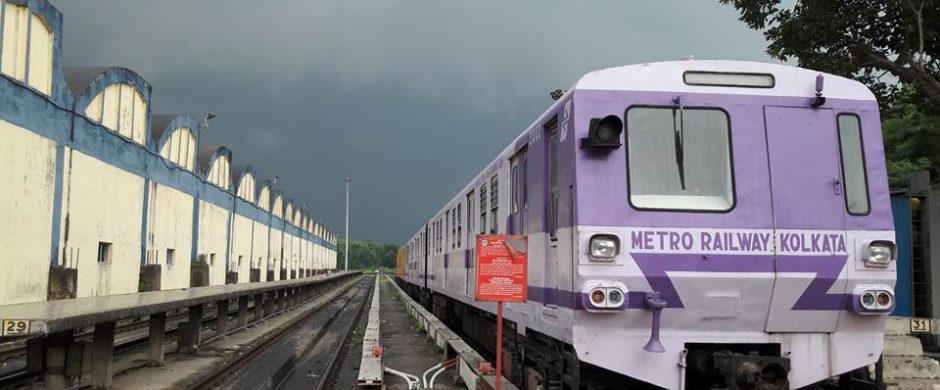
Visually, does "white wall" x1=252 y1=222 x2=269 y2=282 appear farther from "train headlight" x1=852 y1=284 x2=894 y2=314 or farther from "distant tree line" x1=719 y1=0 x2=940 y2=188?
"train headlight" x1=852 y1=284 x2=894 y2=314

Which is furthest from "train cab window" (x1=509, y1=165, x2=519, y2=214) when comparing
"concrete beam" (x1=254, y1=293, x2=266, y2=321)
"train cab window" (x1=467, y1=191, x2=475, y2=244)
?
"concrete beam" (x1=254, y1=293, x2=266, y2=321)

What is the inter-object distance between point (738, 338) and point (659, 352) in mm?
641

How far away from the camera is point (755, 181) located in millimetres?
5184

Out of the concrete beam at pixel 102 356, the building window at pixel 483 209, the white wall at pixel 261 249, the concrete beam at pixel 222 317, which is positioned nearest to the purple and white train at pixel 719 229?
the building window at pixel 483 209

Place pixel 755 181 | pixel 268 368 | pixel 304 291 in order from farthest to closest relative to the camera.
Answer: pixel 304 291 → pixel 268 368 → pixel 755 181

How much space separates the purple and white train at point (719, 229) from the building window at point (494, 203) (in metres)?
3.16

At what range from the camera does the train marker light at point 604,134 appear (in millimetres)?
5000

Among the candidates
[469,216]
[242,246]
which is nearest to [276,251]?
[242,246]

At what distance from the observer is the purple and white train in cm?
495

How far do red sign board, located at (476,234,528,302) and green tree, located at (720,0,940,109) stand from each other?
9.98 meters

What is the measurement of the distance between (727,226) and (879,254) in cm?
114

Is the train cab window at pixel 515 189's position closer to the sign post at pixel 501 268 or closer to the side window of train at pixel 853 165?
the sign post at pixel 501 268

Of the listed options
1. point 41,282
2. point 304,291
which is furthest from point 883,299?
point 304,291

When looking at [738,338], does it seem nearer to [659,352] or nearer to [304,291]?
[659,352]
